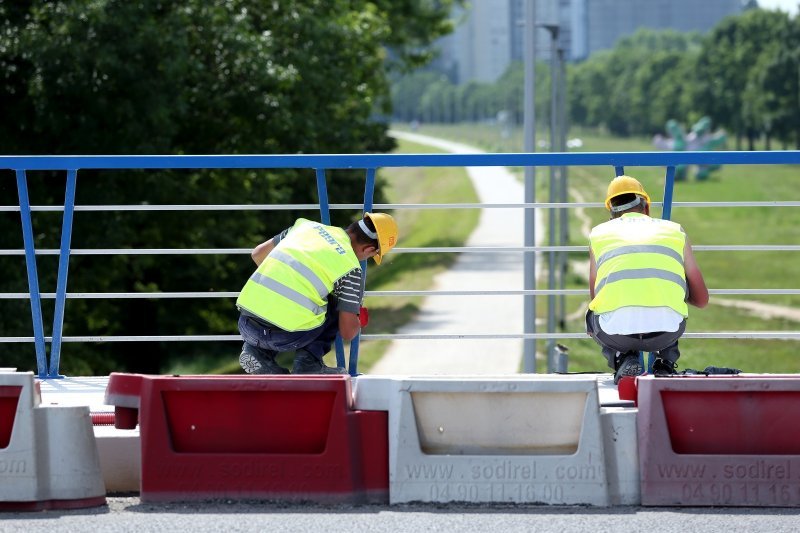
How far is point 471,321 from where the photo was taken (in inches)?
1469

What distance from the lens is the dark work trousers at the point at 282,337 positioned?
283 inches

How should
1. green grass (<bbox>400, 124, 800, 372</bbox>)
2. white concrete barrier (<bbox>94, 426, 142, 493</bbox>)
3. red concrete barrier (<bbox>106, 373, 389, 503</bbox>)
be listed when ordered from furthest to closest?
green grass (<bbox>400, 124, 800, 372</bbox>) < white concrete barrier (<bbox>94, 426, 142, 493</bbox>) < red concrete barrier (<bbox>106, 373, 389, 503</bbox>)

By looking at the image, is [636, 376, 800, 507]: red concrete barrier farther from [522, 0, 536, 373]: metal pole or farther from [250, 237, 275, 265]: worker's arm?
[522, 0, 536, 373]: metal pole

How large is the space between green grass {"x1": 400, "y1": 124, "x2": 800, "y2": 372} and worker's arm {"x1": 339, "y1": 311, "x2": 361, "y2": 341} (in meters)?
17.8

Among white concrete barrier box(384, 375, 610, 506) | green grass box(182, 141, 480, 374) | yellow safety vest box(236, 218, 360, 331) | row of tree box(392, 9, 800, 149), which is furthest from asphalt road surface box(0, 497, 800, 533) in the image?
row of tree box(392, 9, 800, 149)

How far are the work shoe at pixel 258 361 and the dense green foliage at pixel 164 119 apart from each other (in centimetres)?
1353

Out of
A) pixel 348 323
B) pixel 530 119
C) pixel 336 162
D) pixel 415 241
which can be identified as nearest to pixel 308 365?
pixel 348 323

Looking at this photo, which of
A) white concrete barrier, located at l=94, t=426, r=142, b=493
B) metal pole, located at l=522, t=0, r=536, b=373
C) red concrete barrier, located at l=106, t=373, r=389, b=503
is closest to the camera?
red concrete barrier, located at l=106, t=373, r=389, b=503

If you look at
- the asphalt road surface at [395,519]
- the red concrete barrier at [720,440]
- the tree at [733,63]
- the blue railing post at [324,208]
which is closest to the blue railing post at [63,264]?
the blue railing post at [324,208]

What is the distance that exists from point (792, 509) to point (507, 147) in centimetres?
13972

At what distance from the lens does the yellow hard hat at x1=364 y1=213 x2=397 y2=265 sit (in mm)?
7203

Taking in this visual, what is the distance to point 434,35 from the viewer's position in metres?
42.9

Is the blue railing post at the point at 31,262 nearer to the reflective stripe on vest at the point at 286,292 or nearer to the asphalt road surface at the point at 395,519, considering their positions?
the reflective stripe on vest at the point at 286,292

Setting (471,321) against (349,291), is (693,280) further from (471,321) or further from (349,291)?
(471,321)
